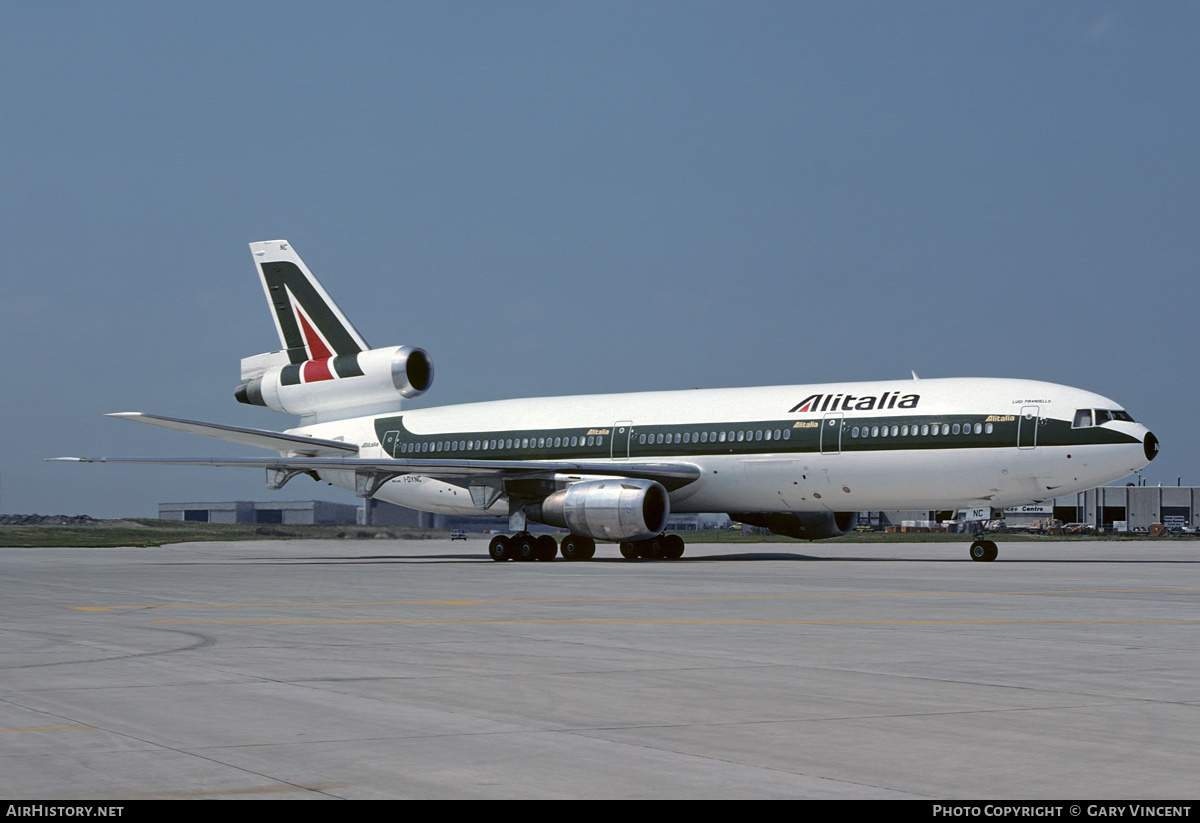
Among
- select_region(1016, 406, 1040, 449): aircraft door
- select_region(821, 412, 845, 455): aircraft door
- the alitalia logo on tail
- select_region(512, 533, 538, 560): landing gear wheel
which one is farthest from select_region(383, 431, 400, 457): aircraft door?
select_region(1016, 406, 1040, 449): aircraft door

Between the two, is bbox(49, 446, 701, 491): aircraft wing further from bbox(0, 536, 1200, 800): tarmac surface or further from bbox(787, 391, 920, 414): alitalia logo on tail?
bbox(0, 536, 1200, 800): tarmac surface

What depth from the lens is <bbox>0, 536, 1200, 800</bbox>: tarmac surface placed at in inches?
249

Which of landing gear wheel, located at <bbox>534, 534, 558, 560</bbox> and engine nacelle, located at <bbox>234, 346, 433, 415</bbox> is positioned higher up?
engine nacelle, located at <bbox>234, 346, 433, 415</bbox>

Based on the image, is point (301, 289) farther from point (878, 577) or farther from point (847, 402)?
point (878, 577)

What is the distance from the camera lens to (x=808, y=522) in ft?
123

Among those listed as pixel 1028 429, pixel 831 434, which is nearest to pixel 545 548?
pixel 831 434

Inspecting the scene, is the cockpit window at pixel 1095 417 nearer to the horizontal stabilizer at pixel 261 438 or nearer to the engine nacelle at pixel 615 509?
the engine nacelle at pixel 615 509

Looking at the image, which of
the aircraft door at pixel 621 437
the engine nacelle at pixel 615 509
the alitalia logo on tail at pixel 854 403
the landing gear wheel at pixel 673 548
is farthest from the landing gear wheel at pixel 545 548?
the alitalia logo on tail at pixel 854 403

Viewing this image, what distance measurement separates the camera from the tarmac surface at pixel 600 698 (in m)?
6.32

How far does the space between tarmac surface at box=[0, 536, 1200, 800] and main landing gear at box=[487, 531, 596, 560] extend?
17421mm

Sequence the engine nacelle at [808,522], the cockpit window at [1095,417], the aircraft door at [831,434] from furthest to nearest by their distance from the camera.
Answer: the engine nacelle at [808,522]
the aircraft door at [831,434]
the cockpit window at [1095,417]

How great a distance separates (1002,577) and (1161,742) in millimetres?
18573

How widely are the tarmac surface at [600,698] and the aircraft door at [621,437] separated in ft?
60.2

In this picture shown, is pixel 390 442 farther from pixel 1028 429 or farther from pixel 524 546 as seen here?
pixel 1028 429
